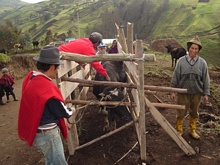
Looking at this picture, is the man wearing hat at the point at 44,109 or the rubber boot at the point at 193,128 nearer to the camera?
the man wearing hat at the point at 44,109

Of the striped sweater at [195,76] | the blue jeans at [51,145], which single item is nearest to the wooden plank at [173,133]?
the striped sweater at [195,76]

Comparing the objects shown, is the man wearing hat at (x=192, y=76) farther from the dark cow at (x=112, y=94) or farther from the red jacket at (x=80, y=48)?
the red jacket at (x=80, y=48)

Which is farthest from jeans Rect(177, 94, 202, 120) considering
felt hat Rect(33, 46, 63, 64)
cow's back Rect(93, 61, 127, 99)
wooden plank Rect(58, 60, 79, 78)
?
felt hat Rect(33, 46, 63, 64)

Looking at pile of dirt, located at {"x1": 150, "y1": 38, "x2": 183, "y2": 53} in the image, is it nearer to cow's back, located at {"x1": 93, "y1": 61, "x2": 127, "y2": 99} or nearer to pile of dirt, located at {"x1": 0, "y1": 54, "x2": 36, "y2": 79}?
pile of dirt, located at {"x1": 0, "y1": 54, "x2": 36, "y2": 79}

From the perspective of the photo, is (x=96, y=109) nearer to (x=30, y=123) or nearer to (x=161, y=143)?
(x=161, y=143)

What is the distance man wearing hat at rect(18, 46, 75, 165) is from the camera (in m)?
2.56

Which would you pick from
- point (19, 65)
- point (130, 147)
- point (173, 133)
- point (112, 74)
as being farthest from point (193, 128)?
point (19, 65)

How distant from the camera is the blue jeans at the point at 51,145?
8.92 ft

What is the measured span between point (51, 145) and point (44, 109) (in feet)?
1.49

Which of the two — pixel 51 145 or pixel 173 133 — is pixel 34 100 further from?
pixel 173 133

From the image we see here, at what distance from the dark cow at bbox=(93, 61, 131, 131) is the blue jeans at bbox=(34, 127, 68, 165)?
154cm

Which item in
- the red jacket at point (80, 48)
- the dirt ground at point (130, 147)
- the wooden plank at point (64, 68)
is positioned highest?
the red jacket at point (80, 48)

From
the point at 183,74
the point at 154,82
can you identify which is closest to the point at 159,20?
the point at 154,82

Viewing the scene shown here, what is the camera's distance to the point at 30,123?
262 centimetres
